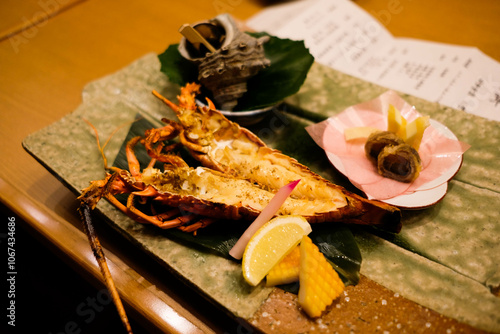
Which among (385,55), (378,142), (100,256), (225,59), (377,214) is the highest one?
(225,59)

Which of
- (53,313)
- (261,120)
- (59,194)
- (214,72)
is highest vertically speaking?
(214,72)

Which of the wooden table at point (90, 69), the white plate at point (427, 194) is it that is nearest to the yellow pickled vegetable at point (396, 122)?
the white plate at point (427, 194)

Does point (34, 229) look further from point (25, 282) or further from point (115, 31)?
point (115, 31)

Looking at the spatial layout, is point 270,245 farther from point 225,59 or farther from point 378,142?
point 225,59

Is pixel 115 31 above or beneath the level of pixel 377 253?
above

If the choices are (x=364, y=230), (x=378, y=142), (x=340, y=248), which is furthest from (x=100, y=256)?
(x=378, y=142)

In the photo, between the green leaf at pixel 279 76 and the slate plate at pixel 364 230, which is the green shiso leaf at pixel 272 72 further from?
the slate plate at pixel 364 230

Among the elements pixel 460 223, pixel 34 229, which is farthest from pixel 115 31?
pixel 460 223

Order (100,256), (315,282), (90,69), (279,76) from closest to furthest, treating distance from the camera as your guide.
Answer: (315,282)
(100,256)
(279,76)
(90,69)
